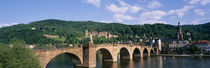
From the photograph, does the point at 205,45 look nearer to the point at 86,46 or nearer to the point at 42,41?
the point at 86,46

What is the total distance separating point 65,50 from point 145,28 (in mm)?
158124

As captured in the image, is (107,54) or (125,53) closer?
(107,54)

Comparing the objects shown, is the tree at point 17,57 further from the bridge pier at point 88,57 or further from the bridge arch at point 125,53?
the bridge arch at point 125,53

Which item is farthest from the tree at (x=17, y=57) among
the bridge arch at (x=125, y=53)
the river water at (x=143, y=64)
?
the bridge arch at (x=125, y=53)

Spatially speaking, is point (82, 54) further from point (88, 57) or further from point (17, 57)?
point (17, 57)

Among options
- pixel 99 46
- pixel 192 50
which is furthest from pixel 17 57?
pixel 192 50

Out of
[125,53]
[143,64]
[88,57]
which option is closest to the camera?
[88,57]

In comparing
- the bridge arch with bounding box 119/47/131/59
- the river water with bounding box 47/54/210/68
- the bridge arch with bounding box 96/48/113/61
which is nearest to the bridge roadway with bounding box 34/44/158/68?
the bridge arch with bounding box 96/48/113/61

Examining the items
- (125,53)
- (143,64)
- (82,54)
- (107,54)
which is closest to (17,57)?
(82,54)

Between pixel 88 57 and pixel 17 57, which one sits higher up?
pixel 17 57

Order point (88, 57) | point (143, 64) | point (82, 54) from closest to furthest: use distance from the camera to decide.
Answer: point (88, 57) → point (82, 54) → point (143, 64)

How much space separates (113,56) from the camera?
6062cm

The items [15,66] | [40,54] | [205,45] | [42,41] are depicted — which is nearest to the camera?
[15,66]

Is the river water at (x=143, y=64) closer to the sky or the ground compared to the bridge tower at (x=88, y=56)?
closer to the ground
